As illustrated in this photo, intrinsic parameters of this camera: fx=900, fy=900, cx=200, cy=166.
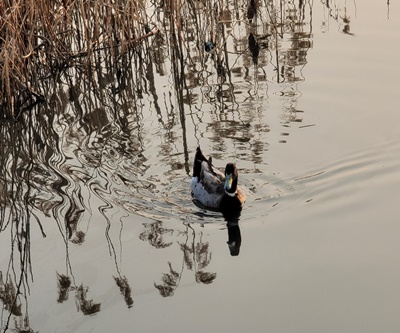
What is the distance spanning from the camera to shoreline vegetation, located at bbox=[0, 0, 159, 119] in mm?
8773

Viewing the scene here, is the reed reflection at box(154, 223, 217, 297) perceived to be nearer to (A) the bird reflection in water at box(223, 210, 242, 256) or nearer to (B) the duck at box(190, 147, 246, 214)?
(A) the bird reflection in water at box(223, 210, 242, 256)

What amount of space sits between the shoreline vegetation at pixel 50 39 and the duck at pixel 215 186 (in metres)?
2.08

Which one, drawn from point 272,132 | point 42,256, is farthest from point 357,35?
point 42,256

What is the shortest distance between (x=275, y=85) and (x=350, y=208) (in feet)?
11.2

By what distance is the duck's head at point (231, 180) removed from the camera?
7.41 meters

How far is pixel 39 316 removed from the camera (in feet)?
18.9

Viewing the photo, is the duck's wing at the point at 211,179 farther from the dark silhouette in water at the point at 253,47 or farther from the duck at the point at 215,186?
the dark silhouette in water at the point at 253,47

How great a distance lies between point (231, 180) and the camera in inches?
293

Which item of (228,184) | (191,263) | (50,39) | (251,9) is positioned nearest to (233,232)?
(228,184)

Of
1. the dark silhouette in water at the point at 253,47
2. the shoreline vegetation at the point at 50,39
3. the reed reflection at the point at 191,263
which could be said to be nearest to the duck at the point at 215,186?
the reed reflection at the point at 191,263

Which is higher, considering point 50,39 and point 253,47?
point 50,39

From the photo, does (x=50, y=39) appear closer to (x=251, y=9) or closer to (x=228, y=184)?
(x=228, y=184)

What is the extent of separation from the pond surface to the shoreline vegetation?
9.6 inches

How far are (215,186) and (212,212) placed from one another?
230 mm
